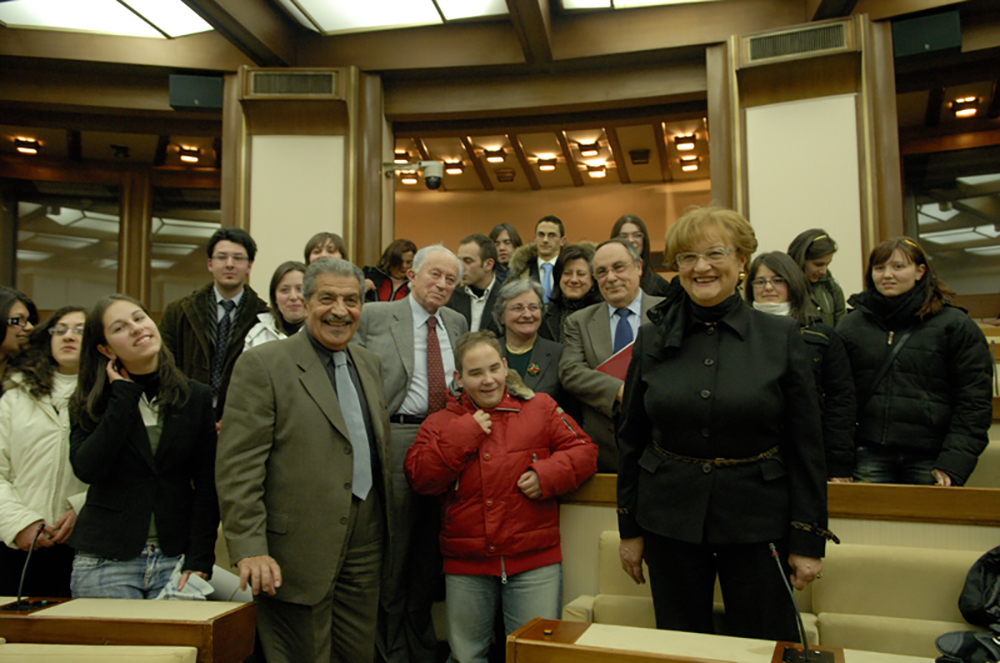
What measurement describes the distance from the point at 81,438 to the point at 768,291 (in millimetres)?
2113

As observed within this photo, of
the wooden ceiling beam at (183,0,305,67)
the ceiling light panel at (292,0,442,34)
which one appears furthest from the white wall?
the ceiling light panel at (292,0,442,34)

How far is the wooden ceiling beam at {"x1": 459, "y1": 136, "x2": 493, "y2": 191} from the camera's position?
7.98m

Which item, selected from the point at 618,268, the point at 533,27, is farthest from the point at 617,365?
the point at 533,27

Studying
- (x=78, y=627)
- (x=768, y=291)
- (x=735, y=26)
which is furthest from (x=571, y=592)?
(x=735, y=26)

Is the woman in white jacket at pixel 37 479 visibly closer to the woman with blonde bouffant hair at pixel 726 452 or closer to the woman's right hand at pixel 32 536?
the woman's right hand at pixel 32 536

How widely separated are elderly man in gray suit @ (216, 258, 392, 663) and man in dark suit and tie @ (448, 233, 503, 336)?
1493 mm

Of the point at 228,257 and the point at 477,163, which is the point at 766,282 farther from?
the point at 477,163

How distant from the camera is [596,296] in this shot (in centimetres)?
312

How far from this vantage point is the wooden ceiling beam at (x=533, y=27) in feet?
16.9

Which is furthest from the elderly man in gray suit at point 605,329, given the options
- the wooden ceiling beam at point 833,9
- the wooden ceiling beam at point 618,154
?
the wooden ceiling beam at point 618,154

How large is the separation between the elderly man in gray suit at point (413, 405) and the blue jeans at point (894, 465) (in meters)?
1.38

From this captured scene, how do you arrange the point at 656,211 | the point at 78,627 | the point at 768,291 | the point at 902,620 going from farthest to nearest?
the point at 656,211, the point at 768,291, the point at 902,620, the point at 78,627

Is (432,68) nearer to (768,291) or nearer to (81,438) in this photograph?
(768,291)

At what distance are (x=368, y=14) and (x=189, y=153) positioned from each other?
3456mm
